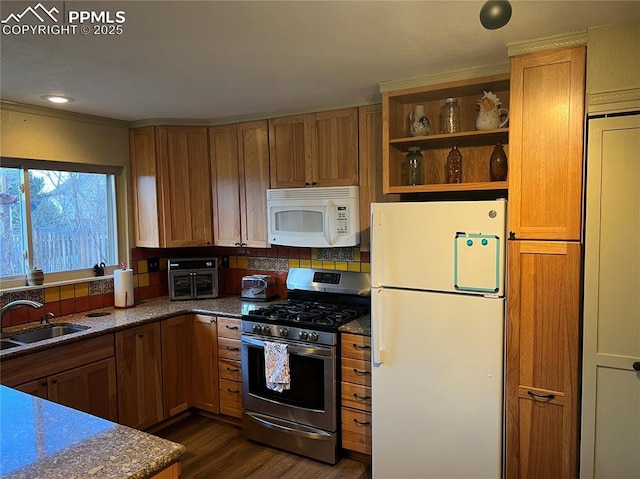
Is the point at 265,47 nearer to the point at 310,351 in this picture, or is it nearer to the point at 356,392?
the point at 310,351

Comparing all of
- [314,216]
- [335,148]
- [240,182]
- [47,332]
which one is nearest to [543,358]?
[314,216]

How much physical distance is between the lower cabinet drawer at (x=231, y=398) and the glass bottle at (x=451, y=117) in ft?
7.34

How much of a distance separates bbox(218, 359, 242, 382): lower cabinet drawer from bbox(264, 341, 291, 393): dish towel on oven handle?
14.4 inches

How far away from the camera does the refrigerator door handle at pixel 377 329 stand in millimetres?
2514

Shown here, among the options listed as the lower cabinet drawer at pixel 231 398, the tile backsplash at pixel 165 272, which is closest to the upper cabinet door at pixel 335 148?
the tile backsplash at pixel 165 272

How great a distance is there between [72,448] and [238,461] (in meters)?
1.83

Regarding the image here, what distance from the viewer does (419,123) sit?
2.72m

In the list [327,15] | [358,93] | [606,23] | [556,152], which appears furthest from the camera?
[358,93]

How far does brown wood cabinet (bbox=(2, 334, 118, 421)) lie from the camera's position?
97.9 inches

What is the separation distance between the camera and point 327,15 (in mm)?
1754

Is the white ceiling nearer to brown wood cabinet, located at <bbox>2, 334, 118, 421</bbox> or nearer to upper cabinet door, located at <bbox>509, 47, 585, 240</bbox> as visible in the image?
upper cabinet door, located at <bbox>509, 47, 585, 240</bbox>

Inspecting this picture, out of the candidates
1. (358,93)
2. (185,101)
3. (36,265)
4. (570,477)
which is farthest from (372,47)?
(36,265)

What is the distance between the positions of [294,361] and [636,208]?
2.04 metres

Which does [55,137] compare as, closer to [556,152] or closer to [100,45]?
[100,45]
